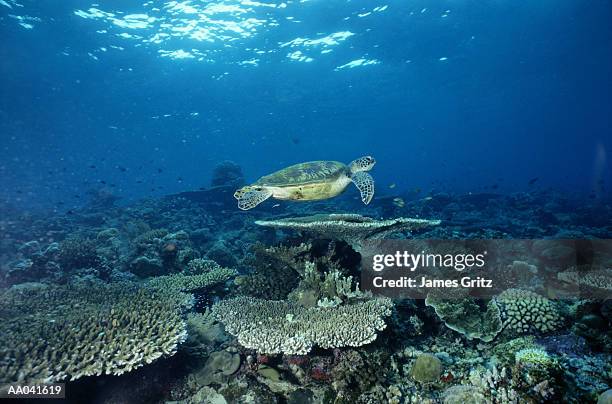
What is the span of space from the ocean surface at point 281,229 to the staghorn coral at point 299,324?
0.03m

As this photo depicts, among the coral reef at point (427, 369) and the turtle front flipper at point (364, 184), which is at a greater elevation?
the turtle front flipper at point (364, 184)

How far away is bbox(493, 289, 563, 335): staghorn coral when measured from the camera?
4730mm

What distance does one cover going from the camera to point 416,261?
239 inches

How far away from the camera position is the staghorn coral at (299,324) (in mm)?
4129

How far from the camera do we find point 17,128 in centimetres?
5878

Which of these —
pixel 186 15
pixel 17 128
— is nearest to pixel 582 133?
pixel 186 15

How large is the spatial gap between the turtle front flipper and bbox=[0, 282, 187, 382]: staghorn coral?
3.92 metres

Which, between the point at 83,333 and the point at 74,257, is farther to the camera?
the point at 74,257

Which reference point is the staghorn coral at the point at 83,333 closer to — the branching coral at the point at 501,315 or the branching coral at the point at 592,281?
the branching coral at the point at 501,315

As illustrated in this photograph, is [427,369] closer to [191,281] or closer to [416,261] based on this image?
[416,261]

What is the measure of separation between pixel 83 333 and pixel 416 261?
5.51m

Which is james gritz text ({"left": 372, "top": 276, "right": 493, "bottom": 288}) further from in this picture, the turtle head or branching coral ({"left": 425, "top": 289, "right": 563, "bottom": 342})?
the turtle head

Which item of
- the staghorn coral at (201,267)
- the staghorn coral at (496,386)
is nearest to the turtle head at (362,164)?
the staghorn coral at (496,386)

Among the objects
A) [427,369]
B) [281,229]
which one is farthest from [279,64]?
[427,369]
